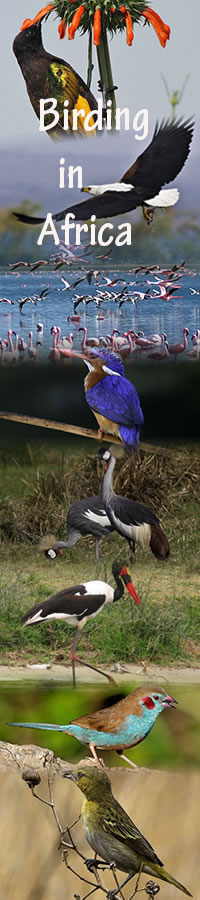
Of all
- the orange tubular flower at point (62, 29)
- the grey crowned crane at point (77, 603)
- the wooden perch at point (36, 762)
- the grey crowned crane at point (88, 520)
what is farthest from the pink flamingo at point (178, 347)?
the wooden perch at point (36, 762)

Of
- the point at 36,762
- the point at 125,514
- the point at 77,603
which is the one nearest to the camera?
the point at 36,762

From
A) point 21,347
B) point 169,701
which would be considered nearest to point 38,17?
point 21,347

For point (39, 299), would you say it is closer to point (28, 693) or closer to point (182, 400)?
point (182, 400)

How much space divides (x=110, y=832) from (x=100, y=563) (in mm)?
1986

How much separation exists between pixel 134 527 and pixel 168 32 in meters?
1.85

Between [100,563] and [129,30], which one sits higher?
[129,30]

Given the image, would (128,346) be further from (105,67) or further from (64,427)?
(105,67)

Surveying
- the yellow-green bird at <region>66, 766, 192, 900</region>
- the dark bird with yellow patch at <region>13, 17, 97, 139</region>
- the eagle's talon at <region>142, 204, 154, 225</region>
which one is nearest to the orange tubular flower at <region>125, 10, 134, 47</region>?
the dark bird with yellow patch at <region>13, 17, 97, 139</region>

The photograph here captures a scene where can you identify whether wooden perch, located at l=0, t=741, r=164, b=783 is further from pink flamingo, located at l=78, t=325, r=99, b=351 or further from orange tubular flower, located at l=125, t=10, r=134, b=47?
orange tubular flower, located at l=125, t=10, r=134, b=47

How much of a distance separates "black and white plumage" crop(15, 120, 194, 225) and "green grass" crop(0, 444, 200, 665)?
94 centimetres

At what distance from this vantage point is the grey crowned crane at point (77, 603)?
13.8ft

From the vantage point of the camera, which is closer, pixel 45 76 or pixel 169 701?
pixel 169 701

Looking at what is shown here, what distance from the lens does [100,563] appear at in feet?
18.1

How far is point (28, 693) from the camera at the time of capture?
415cm
